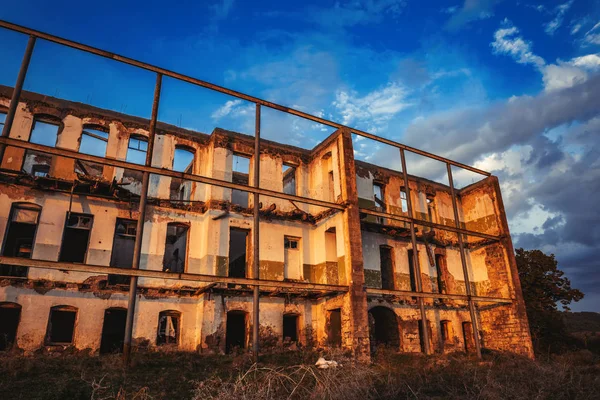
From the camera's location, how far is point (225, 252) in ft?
52.5

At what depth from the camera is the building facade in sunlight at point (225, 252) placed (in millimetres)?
13844

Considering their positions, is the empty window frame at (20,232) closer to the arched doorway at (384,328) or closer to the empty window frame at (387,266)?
the arched doorway at (384,328)

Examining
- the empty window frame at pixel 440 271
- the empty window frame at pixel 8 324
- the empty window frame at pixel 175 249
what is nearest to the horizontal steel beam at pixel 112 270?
the empty window frame at pixel 8 324

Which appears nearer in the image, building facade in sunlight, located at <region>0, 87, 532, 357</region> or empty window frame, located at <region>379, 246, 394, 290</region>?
building facade in sunlight, located at <region>0, 87, 532, 357</region>

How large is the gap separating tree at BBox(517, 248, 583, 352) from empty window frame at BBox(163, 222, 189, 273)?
Answer: 17.6m

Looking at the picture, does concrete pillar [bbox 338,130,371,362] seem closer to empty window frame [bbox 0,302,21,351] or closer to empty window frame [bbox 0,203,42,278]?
empty window frame [bbox 0,302,21,351]

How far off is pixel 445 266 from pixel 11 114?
744 inches

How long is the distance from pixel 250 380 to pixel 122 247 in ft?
36.8

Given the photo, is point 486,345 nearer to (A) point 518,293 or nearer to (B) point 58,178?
(A) point 518,293

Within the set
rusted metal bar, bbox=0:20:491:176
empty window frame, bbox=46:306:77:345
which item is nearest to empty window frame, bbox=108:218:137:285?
empty window frame, bbox=46:306:77:345

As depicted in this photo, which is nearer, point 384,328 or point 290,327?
point 290,327

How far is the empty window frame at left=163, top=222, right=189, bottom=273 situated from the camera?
18234 mm

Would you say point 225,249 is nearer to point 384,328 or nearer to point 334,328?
point 334,328

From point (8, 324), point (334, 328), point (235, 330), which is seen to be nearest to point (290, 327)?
point (334, 328)
